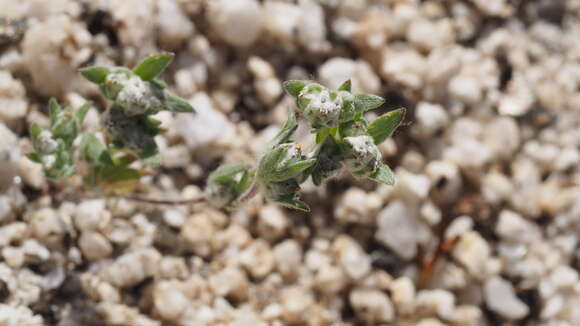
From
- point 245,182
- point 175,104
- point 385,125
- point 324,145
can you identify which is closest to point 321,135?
point 324,145

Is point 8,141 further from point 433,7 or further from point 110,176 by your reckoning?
point 433,7

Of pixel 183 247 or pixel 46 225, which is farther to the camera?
pixel 183 247

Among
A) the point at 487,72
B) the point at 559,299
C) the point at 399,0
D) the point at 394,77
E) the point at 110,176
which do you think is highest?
the point at 399,0

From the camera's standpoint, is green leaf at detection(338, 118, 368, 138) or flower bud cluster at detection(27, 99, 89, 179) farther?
flower bud cluster at detection(27, 99, 89, 179)

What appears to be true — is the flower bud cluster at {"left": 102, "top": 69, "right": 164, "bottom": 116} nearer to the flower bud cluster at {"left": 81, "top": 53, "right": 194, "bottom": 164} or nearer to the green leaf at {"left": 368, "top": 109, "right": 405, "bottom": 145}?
the flower bud cluster at {"left": 81, "top": 53, "right": 194, "bottom": 164}

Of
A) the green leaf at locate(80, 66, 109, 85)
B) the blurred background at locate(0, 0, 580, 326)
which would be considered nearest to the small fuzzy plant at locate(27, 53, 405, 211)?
the green leaf at locate(80, 66, 109, 85)

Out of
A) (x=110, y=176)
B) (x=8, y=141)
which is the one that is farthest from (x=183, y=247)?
(x=8, y=141)
